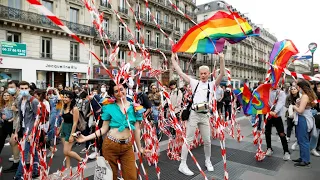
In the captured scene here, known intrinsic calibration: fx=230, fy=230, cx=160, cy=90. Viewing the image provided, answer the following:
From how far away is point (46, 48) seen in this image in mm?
18266

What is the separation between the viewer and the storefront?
627 inches

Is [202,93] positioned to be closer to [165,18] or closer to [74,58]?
[74,58]

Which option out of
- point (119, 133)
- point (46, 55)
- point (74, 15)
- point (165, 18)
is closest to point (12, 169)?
point (119, 133)

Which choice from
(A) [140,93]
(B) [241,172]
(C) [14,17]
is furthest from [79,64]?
(B) [241,172]

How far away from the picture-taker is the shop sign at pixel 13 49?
15180mm

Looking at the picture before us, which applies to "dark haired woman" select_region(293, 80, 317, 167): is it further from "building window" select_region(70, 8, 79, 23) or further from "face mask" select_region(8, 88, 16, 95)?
"building window" select_region(70, 8, 79, 23)

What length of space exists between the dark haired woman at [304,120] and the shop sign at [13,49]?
17.0m

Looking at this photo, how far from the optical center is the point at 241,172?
4.27m

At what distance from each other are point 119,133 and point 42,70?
17.2m

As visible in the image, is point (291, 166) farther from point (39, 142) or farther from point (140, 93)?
point (39, 142)

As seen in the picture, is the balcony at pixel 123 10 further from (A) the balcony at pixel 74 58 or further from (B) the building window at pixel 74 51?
(A) the balcony at pixel 74 58

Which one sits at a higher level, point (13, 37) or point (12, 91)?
point (13, 37)

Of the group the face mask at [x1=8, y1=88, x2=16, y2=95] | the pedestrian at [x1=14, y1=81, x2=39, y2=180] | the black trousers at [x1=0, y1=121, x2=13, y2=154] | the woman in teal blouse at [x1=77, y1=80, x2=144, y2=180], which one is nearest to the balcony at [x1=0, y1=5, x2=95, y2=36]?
the face mask at [x1=8, y1=88, x2=16, y2=95]

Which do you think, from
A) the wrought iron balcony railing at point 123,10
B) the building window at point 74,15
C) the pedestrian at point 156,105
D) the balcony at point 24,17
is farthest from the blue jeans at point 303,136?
the wrought iron balcony railing at point 123,10
